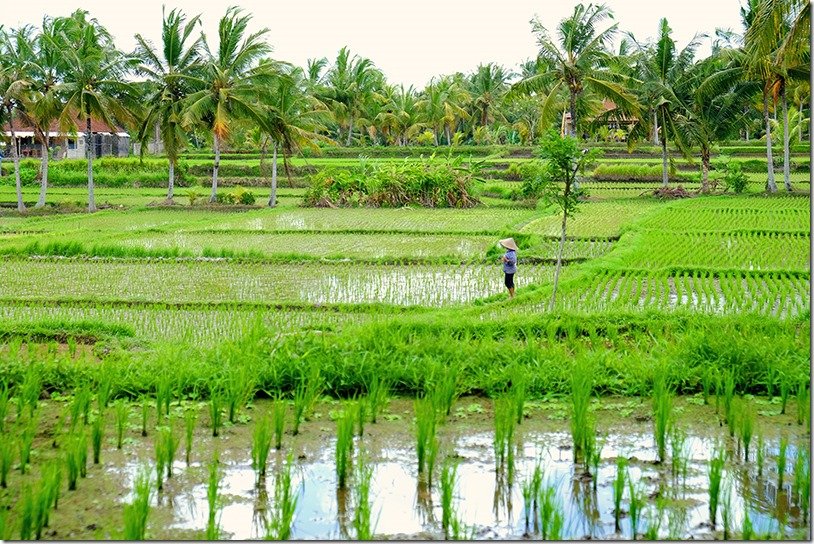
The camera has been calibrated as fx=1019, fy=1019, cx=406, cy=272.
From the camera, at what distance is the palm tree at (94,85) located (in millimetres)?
18734

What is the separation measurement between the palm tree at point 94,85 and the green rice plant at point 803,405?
15.7 m

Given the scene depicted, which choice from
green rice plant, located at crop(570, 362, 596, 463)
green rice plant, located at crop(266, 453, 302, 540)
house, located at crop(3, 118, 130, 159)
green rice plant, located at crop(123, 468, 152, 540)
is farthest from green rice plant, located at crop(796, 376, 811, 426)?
house, located at crop(3, 118, 130, 159)

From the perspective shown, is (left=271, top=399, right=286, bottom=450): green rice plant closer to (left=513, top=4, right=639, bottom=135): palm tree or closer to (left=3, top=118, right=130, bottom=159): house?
(left=513, top=4, right=639, bottom=135): palm tree

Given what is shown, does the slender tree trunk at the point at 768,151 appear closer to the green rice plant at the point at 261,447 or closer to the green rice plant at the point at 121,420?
the green rice plant at the point at 121,420

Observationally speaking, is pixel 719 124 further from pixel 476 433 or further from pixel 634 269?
pixel 476 433

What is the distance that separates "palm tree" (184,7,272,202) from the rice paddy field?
8.70 meters

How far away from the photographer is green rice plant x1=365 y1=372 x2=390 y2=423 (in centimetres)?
528

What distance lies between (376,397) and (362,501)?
5.29 ft

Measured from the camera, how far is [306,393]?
5.27m

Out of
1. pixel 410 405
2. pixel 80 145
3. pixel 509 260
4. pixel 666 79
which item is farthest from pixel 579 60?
pixel 80 145

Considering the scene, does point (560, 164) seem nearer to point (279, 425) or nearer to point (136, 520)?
point (279, 425)

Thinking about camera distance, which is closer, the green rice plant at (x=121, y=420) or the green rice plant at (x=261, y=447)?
the green rice plant at (x=261, y=447)

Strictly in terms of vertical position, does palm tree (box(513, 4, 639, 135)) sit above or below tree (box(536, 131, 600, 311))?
above

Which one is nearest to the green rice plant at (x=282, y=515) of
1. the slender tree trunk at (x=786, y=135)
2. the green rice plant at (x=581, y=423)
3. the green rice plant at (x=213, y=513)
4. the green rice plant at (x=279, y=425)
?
the green rice plant at (x=213, y=513)
